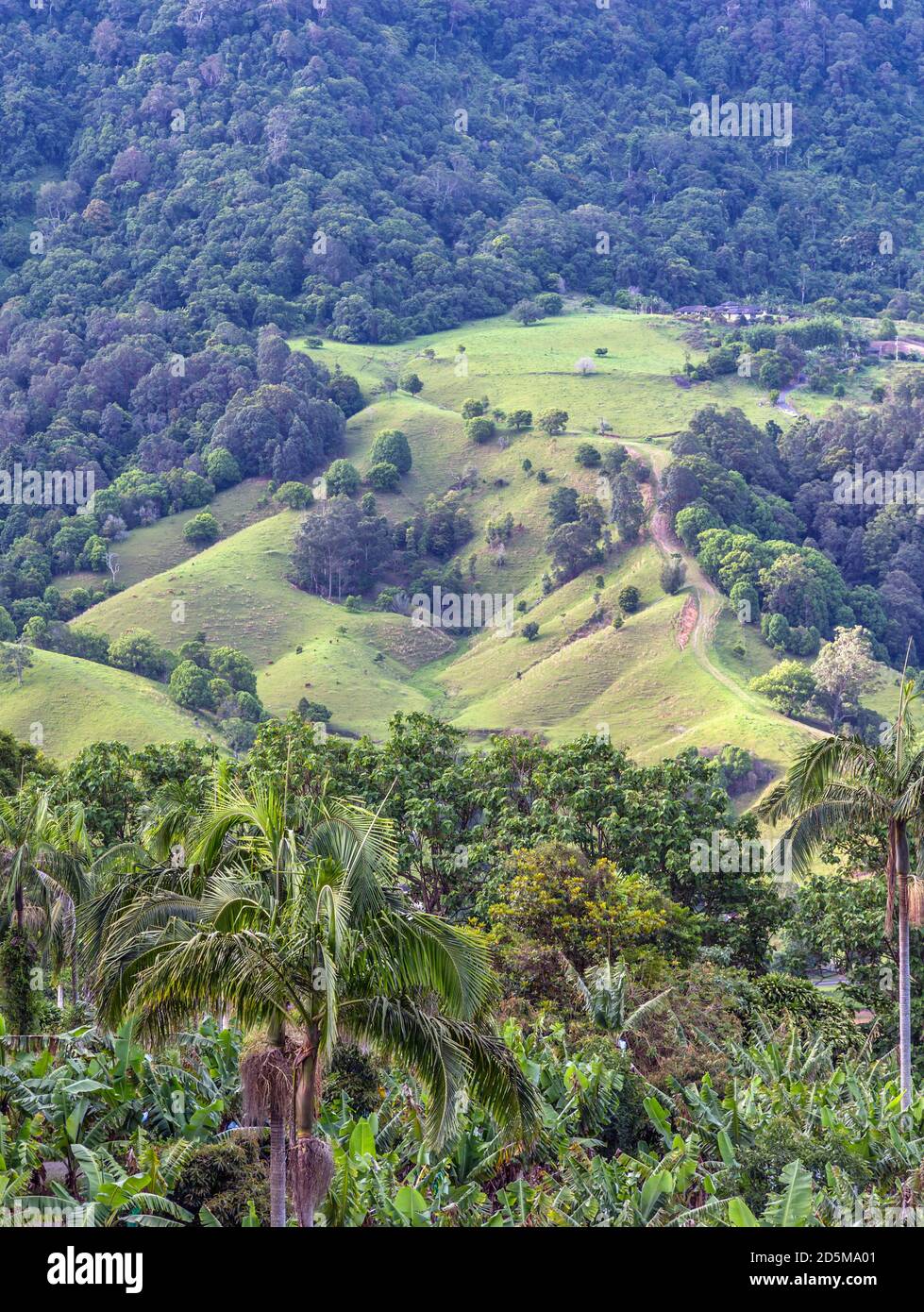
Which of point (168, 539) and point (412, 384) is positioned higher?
point (412, 384)

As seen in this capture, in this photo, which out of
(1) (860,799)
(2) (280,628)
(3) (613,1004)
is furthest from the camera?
(2) (280,628)

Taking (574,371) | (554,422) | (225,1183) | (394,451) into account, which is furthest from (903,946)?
(574,371)

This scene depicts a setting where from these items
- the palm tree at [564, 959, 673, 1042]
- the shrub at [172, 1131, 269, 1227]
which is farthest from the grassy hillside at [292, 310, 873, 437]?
Answer: the shrub at [172, 1131, 269, 1227]

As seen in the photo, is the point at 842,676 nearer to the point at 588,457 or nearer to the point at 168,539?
the point at 588,457

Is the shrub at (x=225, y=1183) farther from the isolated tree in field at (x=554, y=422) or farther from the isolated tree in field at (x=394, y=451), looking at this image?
the isolated tree in field at (x=394, y=451)

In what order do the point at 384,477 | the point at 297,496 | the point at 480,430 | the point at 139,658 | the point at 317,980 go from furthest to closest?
1. the point at 480,430
2. the point at 384,477
3. the point at 297,496
4. the point at 139,658
5. the point at 317,980
